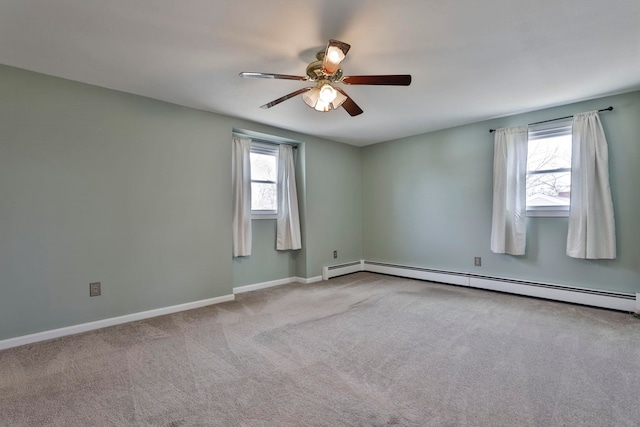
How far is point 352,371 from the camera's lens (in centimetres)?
210

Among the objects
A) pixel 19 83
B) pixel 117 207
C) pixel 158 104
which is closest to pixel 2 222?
pixel 117 207

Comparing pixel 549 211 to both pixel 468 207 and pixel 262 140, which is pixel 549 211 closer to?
pixel 468 207

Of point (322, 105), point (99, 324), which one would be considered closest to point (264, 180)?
point (322, 105)

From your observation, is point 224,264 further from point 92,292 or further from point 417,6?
point 417,6

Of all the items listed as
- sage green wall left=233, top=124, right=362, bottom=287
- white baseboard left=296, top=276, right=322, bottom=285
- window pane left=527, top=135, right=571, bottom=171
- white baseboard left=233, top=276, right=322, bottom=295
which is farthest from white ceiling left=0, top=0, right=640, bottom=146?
white baseboard left=296, top=276, right=322, bottom=285

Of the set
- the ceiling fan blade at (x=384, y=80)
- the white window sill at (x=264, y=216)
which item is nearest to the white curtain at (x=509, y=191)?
the ceiling fan blade at (x=384, y=80)

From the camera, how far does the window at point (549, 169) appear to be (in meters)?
3.68

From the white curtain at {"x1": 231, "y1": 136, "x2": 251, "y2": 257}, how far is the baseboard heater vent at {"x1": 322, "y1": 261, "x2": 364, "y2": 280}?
1414 millimetres

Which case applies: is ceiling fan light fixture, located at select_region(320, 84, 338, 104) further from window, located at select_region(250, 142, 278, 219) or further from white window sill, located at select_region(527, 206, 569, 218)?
white window sill, located at select_region(527, 206, 569, 218)

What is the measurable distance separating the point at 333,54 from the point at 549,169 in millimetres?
3344

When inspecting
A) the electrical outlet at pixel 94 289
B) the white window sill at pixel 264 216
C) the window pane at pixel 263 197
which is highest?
the window pane at pixel 263 197

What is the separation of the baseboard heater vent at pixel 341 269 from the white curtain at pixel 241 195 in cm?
141

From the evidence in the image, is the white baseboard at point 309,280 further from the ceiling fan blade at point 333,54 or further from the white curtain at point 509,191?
the ceiling fan blade at point 333,54

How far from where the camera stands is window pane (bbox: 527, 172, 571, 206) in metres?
3.67
